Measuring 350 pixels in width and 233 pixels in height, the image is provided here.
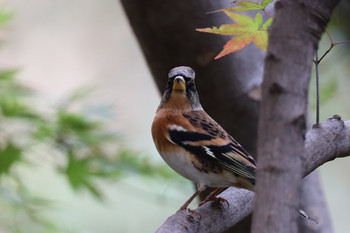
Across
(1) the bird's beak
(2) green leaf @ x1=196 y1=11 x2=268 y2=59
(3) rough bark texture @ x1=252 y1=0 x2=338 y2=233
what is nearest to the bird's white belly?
(1) the bird's beak

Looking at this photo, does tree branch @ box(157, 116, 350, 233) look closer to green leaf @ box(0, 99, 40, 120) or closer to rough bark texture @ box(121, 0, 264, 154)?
rough bark texture @ box(121, 0, 264, 154)

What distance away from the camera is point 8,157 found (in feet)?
5.37

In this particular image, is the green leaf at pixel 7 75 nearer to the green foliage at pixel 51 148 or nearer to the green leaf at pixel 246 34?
the green foliage at pixel 51 148

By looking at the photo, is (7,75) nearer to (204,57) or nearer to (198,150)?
(204,57)

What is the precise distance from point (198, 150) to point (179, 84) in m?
0.15

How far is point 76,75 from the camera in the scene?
3863 mm

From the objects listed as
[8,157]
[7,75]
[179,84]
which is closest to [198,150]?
[179,84]

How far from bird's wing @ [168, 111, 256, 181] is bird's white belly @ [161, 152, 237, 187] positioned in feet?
0.06

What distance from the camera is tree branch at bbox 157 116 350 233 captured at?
41.3 inches

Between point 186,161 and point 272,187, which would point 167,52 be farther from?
point 272,187

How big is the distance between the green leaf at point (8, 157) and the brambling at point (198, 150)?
0.59 metres

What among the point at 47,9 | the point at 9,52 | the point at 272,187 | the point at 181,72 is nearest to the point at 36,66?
the point at 9,52

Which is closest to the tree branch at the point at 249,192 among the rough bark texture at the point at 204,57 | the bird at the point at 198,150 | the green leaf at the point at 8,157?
the bird at the point at 198,150

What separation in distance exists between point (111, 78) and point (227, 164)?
297 cm
